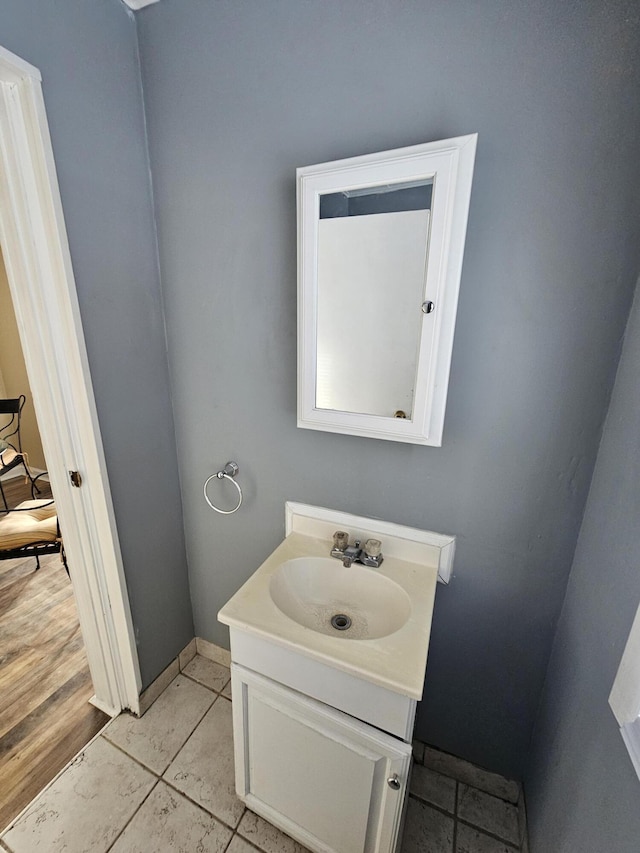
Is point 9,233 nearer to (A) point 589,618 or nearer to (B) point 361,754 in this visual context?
(B) point 361,754

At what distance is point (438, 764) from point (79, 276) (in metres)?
1.96

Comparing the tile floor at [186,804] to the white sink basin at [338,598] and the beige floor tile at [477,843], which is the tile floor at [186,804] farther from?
the white sink basin at [338,598]

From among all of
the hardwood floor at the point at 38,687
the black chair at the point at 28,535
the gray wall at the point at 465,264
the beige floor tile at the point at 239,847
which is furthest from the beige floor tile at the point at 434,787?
the black chair at the point at 28,535

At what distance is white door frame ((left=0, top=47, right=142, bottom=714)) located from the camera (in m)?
0.88

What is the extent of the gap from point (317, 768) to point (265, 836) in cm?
44

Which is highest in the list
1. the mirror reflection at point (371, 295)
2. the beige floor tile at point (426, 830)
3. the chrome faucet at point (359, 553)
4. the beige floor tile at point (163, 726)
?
the mirror reflection at point (371, 295)

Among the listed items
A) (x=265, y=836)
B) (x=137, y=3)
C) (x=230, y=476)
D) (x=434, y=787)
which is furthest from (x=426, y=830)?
(x=137, y=3)

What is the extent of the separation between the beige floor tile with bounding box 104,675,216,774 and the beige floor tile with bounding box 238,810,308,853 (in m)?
0.35

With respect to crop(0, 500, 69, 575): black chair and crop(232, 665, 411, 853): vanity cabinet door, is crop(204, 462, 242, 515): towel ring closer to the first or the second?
crop(232, 665, 411, 853): vanity cabinet door

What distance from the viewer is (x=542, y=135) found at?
781 millimetres

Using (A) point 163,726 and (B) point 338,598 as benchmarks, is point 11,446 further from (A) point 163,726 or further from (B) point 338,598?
(B) point 338,598

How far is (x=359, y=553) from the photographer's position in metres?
1.09

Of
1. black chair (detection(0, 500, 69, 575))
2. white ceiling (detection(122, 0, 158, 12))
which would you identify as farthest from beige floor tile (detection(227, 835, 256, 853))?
white ceiling (detection(122, 0, 158, 12))

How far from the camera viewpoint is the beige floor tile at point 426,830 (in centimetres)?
107
